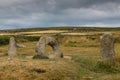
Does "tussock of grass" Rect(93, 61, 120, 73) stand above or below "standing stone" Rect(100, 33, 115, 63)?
below

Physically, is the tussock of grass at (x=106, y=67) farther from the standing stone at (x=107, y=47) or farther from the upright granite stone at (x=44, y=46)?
the upright granite stone at (x=44, y=46)

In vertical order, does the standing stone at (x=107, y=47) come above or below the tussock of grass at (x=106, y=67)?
above

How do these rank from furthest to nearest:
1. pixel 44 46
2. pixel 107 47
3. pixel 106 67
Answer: pixel 44 46, pixel 107 47, pixel 106 67

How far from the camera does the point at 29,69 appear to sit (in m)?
27.5

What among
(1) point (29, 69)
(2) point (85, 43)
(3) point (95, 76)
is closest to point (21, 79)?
(1) point (29, 69)

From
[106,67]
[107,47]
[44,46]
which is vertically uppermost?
[107,47]

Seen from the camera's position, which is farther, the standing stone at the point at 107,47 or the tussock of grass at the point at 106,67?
the standing stone at the point at 107,47

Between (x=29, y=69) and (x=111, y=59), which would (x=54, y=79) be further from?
(x=111, y=59)

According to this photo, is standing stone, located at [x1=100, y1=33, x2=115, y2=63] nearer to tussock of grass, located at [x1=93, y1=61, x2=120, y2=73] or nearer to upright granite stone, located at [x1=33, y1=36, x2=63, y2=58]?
tussock of grass, located at [x1=93, y1=61, x2=120, y2=73]

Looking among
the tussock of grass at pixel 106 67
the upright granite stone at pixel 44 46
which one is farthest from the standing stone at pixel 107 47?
the upright granite stone at pixel 44 46

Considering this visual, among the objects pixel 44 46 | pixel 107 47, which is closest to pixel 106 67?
pixel 107 47

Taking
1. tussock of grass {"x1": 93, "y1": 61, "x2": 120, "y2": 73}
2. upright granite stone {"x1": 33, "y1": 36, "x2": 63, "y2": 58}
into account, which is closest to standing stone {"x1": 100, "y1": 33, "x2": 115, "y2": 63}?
tussock of grass {"x1": 93, "y1": 61, "x2": 120, "y2": 73}

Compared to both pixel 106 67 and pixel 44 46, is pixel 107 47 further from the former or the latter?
pixel 44 46

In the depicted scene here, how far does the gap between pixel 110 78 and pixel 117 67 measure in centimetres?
496
